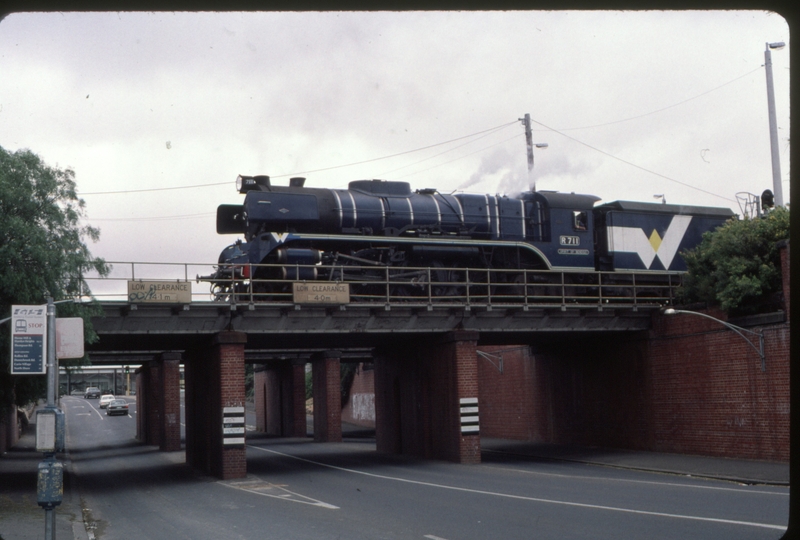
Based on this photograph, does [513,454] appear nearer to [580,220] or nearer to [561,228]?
[561,228]

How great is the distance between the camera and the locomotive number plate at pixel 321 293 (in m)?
23.3

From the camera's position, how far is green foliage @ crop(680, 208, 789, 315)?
2270cm

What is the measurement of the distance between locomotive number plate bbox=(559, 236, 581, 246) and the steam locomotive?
4cm

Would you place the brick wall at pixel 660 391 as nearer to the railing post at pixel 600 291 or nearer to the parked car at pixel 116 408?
the railing post at pixel 600 291

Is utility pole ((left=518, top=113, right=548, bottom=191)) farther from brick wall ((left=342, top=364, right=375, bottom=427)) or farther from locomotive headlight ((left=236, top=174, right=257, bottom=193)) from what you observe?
brick wall ((left=342, top=364, right=375, bottom=427))

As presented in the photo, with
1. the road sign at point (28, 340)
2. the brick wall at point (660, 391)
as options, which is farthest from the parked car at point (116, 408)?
the road sign at point (28, 340)

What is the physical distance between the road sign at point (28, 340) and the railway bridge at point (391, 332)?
1157cm

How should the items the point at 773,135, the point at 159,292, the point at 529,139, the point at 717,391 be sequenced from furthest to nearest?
the point at 529,139 → the point at 773,135 → the point at 717,391 → the point at 159,292

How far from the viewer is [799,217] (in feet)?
10.8

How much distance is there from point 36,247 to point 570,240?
1802cm

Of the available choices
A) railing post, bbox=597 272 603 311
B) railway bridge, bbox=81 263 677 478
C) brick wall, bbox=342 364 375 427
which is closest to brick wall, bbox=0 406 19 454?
railway bridge, bbox=81 263 677 478

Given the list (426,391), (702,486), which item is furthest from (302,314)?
(702,486)

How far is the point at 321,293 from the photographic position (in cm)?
2355

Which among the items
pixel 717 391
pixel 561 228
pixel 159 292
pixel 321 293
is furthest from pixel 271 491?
pixel 561 228
